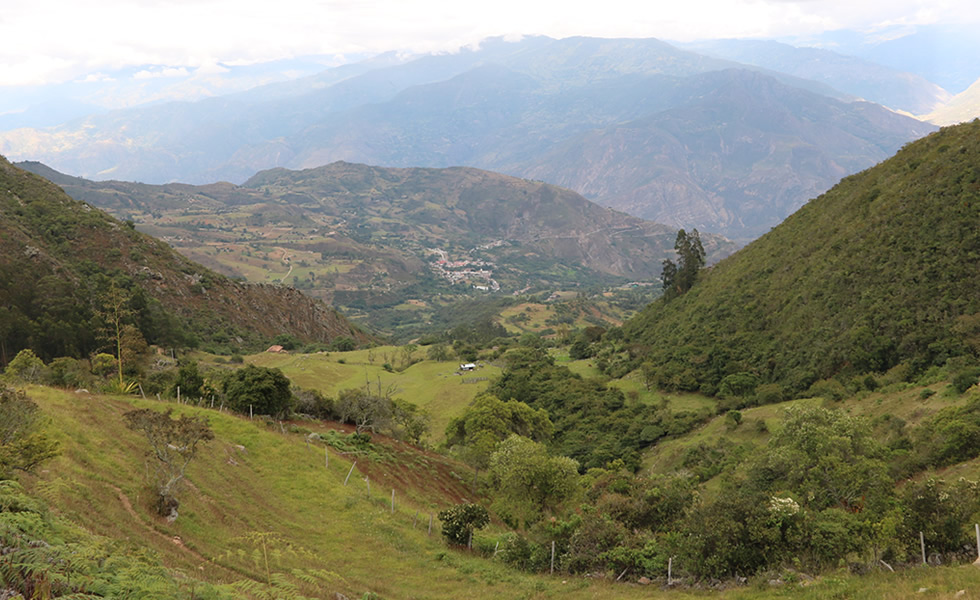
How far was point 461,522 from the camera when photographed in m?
27.6

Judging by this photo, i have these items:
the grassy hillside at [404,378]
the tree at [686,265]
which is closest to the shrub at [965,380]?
the grassy hillside at [404,378]

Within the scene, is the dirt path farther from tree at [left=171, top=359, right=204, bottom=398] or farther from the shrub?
the shrub

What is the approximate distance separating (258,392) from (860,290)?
59503 mm

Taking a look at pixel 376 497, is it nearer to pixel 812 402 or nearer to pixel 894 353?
pixel 812 402

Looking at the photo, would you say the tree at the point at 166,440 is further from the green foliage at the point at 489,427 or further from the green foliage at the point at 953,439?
the green foliage at the point at 953,439

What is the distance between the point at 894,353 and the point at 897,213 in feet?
60.3

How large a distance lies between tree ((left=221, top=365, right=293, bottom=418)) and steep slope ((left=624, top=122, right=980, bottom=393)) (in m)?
45.8

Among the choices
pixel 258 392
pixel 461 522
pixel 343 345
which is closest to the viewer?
pixel 461 522

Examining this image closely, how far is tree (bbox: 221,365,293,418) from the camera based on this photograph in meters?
38.8

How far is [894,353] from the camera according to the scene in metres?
52.8

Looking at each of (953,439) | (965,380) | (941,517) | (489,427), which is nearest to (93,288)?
(489,427)

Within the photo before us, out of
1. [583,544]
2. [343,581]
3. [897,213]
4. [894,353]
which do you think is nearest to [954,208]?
[897,213]

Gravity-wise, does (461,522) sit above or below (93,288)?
below

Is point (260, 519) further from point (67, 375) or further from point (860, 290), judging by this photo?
point (860, 290)
